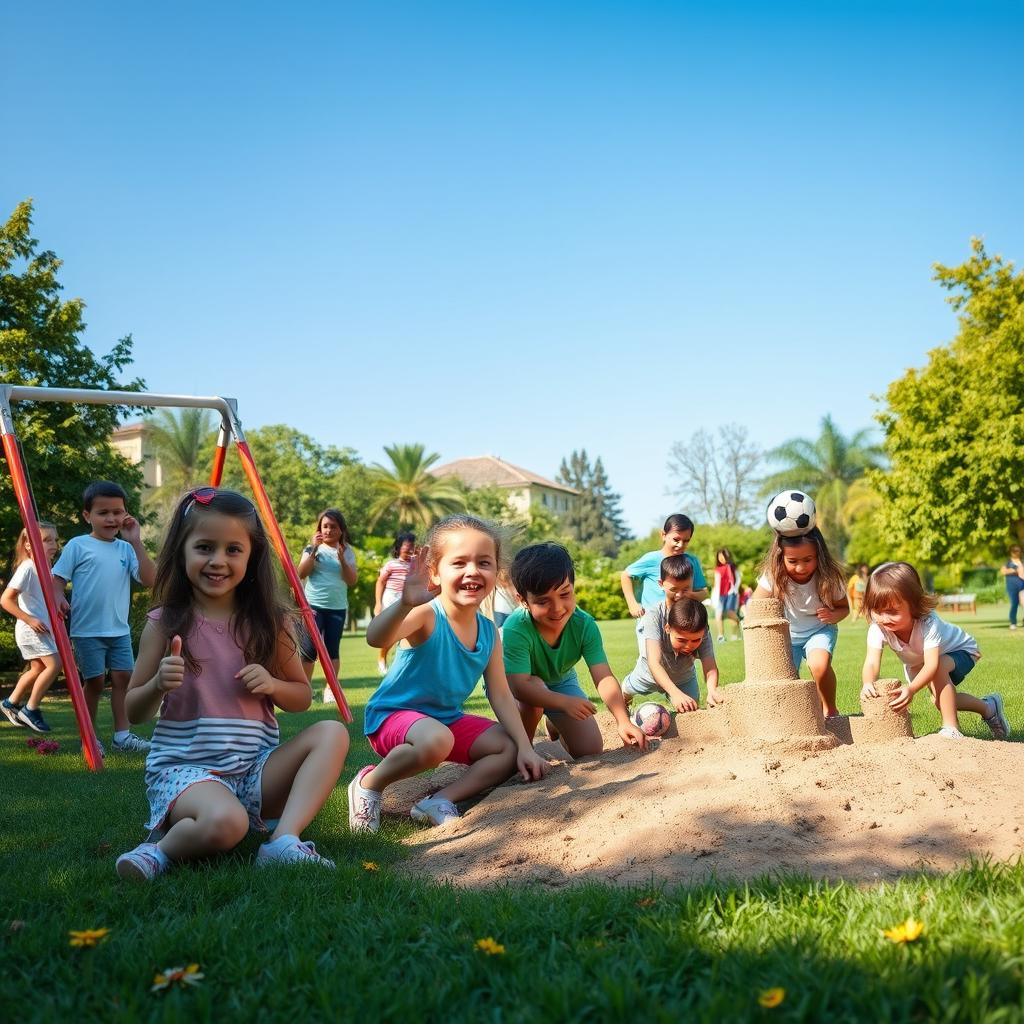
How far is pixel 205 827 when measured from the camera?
140 inches

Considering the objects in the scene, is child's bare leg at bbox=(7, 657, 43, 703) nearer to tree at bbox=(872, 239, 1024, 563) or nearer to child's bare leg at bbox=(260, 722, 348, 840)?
child's bare leg at bbox=(260, 722, 348, 840)

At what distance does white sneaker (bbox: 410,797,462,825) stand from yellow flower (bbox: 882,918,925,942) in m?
2.49

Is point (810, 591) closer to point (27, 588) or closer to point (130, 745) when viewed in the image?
point (130, 745)

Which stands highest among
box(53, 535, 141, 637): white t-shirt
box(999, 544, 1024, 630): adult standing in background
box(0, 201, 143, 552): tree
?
box(0, 201, 143, 552): tree

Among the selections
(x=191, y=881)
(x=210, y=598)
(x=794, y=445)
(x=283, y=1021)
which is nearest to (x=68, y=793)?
(x=210, y=598)

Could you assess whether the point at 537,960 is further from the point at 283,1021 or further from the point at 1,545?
the point at 1,545

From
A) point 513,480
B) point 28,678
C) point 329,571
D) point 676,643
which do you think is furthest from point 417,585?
point 513,480

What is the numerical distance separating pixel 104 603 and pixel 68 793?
2661 millimetres

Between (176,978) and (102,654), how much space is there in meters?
5.95

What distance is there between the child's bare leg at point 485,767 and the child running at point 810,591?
222 centimetres

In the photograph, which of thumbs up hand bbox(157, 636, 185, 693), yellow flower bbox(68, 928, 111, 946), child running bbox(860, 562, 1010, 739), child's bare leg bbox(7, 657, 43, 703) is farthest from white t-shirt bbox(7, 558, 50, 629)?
child running bbox(860, 562, 1010, 739)

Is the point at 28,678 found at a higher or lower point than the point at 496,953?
higher

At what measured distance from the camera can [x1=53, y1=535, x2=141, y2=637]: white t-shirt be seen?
779 centimetres

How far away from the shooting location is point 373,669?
16.7 m
